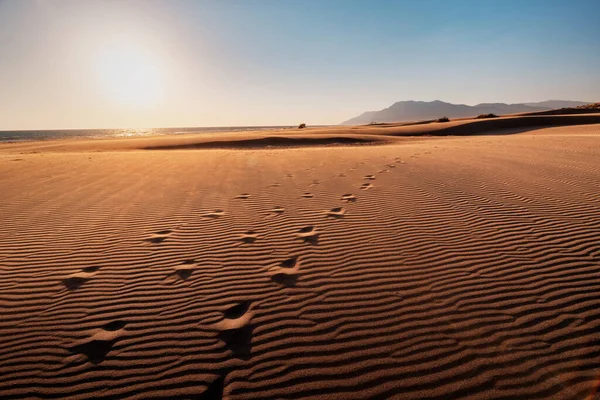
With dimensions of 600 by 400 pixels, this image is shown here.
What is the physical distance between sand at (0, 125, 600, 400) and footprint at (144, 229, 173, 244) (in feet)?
0.16

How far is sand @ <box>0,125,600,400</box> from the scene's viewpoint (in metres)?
2.37

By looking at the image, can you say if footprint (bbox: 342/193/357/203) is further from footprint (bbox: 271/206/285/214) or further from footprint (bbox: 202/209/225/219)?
footprint (bbox: 202/209/225/219)

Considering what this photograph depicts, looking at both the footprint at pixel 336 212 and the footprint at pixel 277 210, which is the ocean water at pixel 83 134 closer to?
the footprint at pixel 277 210

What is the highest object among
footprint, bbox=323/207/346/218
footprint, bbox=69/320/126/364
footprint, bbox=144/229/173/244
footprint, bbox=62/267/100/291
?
footprint, bbox=323/207/346/218

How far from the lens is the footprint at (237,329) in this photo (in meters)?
2.66

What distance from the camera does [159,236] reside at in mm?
4879

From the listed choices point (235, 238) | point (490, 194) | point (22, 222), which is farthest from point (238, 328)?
point (490, 194)

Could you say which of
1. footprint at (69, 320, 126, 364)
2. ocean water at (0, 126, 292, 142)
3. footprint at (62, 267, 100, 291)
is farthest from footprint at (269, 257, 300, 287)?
ocean water at (0, 126, 292, 142)

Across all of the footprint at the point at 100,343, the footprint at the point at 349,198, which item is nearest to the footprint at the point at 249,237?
the footprint at the point at 100,343

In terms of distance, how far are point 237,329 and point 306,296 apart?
2.48 ft

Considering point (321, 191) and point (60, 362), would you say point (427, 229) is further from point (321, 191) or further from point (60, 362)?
point (60, 362)

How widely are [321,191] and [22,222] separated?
554cm

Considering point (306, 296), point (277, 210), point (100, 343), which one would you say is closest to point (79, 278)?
point (100, 343)

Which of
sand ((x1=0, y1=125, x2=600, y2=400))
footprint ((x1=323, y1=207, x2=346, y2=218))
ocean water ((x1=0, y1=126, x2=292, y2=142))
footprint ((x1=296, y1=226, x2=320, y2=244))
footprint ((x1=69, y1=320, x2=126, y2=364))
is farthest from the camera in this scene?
ocean water ((x1=0, y1=126, x2=292, y2=142))
